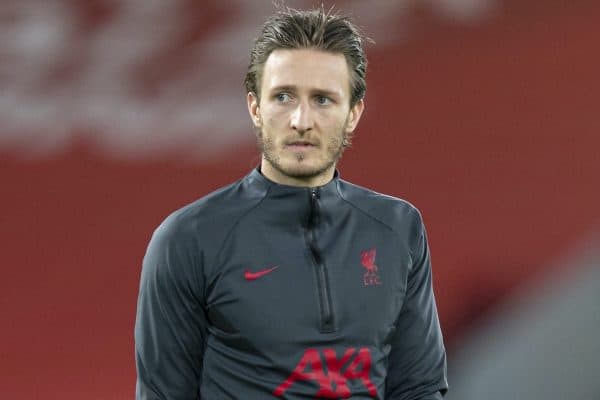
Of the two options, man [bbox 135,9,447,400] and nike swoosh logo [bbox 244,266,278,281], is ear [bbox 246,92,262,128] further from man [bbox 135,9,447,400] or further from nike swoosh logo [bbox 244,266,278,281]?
nike swoosh logo [bbox 244,266,278,281]

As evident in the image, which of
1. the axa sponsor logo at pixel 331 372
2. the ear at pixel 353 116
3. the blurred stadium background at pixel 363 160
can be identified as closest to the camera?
the axa sponsor logo at pixel 331 372

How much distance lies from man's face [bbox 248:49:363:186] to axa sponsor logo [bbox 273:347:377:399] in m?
0.19

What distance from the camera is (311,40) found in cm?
127

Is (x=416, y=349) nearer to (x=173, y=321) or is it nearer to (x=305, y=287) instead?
(x=305, y=287)

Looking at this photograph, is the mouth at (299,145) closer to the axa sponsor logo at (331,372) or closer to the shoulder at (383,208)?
the shoulder at (383,208)

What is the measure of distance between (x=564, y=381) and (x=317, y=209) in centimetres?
127

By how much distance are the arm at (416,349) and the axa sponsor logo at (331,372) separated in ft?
0.27

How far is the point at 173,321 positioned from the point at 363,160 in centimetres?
114

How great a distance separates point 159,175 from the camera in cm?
226

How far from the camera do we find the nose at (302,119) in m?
1.23

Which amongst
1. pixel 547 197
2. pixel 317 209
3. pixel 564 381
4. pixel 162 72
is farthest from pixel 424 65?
pixel 317 209

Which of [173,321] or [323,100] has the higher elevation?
[323,100]

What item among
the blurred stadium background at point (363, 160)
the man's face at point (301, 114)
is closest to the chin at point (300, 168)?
the man's face at point (301, 114)

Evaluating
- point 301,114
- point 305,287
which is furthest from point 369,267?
point 301,114
